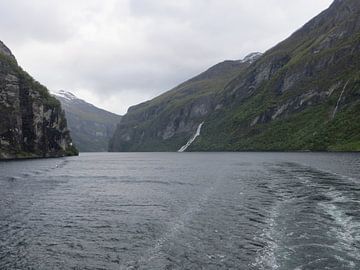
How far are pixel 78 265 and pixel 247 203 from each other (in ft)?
85.3

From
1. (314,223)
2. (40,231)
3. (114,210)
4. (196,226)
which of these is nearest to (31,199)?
(114,210)

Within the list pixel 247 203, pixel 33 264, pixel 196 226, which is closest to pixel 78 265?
pixel 33 264

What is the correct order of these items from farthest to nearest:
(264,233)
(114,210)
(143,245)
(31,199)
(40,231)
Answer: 1. (31,199)
2. (114,210)
3. (40,231)
4. (264,233)
5. (143,245)

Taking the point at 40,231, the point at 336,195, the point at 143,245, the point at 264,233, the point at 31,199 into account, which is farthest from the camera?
the point at 31,199

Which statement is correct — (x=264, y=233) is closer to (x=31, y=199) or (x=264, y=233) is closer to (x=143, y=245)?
(x=143, y=245)

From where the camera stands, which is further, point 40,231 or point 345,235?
point 40,231

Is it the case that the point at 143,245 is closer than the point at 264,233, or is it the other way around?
the point at 143,245

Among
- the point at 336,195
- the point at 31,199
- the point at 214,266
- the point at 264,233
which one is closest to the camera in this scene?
the point at 214,266

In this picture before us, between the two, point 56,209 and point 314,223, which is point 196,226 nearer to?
point 314,223

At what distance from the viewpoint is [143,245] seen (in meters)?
29.6

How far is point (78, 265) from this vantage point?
1000 inches

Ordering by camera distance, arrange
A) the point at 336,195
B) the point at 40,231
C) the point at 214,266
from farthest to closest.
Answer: the point at 336,195
the point at 40,231
the point at 214,266

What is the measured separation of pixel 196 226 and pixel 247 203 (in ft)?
42.6

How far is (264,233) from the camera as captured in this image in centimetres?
3183
